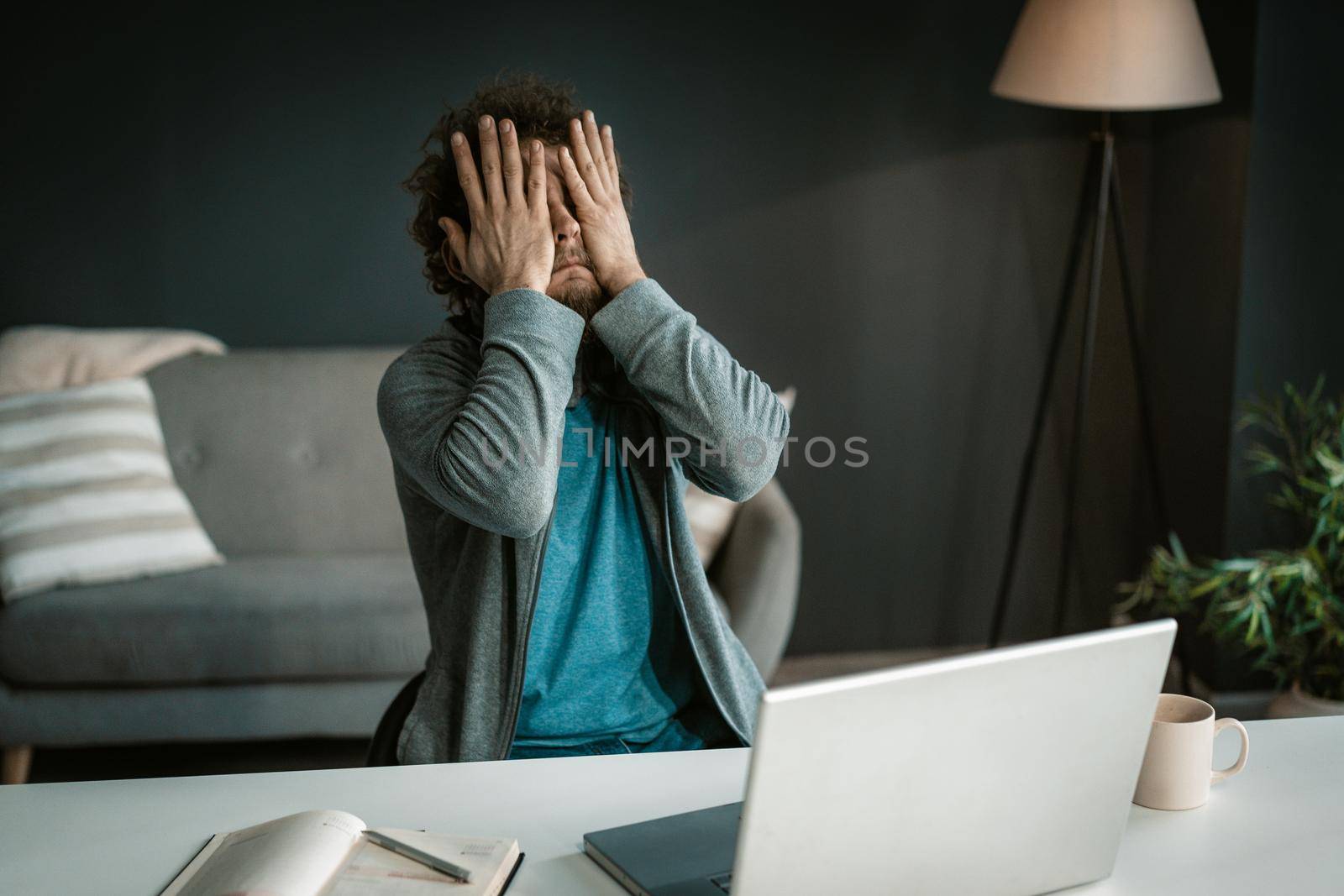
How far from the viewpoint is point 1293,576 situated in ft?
8.20

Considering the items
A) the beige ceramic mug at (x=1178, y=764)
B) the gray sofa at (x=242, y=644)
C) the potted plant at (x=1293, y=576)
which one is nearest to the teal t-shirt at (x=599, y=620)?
the beige ceramic mug at (x=1178, y=764)

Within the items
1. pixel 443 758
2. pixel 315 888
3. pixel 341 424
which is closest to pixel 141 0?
pixel 341 424

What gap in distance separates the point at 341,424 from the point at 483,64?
0.97m

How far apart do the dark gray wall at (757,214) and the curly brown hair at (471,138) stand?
5.17 ft

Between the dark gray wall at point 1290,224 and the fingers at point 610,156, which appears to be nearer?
the fingers at point 610,156

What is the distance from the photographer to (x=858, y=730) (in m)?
0.75

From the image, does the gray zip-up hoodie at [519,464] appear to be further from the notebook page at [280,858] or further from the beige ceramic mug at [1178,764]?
the beige ceramic mug at [1178,764]

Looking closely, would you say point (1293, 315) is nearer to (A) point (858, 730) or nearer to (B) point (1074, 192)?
(B) point (1074, 192)

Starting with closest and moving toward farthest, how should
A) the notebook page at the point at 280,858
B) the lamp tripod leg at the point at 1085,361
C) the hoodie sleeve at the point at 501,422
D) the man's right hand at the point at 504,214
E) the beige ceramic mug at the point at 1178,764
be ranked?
the notebook page at the point at 280,858, the beige ceramic mug at the point at 1178,764, the hoodie sleeve at the point at 501,422, the man's right hand at the point at 504,214, the lamp tripod leg at the point at 1085,361

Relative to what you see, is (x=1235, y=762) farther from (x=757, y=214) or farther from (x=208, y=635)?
(x=757, y=214)

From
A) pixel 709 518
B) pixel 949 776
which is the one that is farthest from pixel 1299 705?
pixel 949 776

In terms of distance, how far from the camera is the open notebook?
0.86 m

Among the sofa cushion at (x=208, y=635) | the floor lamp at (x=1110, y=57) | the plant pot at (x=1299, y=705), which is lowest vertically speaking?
the plant pot at (x=1299, y=705)

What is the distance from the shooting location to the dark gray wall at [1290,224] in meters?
2.73
